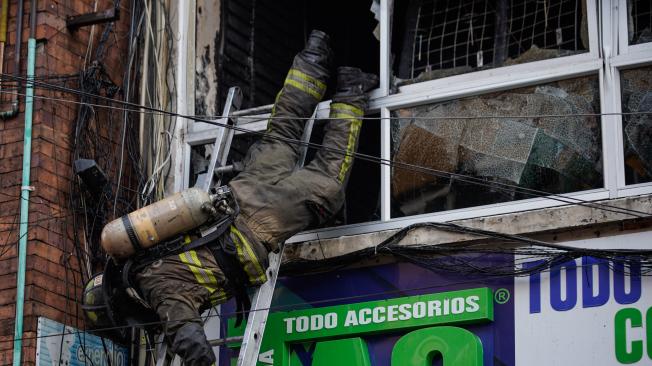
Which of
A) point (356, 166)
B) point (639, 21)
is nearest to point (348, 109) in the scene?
point (356, 166)

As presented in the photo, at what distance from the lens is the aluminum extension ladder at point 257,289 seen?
8008 millimetres

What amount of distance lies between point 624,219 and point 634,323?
605mm

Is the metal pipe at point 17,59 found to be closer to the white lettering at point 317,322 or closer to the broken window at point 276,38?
the broken window at point 276,38

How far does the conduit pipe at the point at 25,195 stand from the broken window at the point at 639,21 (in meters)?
3.72

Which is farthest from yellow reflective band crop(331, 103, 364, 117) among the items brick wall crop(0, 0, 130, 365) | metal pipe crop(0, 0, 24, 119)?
metal pipe crop(0, 0, 24, 119)

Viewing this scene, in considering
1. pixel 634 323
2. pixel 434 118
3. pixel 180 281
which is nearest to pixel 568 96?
pixel 434 118

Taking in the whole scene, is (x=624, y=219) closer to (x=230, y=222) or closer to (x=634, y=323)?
(x=634, y=323)

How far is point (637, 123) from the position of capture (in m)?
8.17

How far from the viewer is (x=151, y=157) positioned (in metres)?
9.38

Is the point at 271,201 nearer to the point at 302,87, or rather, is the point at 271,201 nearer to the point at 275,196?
the point at 275,196

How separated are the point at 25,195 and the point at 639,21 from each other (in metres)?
4.03

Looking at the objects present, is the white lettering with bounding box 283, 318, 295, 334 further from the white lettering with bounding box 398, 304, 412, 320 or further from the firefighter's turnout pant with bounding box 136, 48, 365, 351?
the white lettering with bounding box 398, 304, 412, 320

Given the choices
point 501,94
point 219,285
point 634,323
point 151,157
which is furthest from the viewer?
point 151,157

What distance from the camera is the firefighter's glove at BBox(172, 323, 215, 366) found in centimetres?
760
